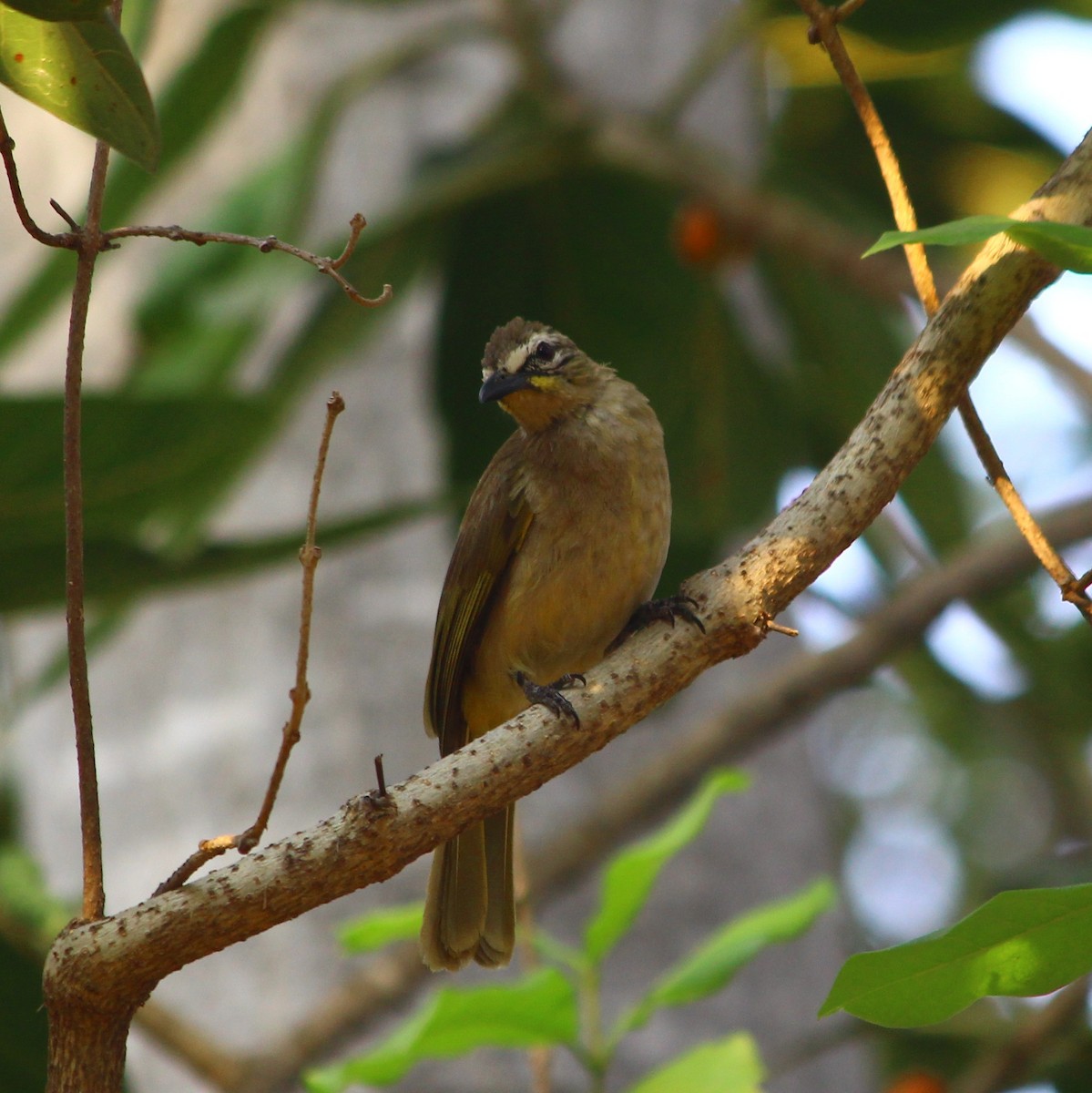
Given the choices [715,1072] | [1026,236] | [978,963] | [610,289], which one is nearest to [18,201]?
[1026,236]

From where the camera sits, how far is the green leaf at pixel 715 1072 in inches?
82.5

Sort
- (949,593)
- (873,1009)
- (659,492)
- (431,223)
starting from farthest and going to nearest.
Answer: (431,223) → (949,593) → (659,492) → (873,1009)

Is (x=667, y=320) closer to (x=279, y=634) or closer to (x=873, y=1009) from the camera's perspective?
(x=279, y=634)

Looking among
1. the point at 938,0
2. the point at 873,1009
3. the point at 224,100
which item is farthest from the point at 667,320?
the point at 873,1009

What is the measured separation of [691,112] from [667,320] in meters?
1.44

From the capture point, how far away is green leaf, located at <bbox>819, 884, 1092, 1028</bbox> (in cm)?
141

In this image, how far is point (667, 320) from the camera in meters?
5.02

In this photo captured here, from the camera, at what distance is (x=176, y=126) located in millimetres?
4406

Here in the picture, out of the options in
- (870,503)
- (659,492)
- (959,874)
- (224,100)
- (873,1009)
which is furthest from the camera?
(959,874)

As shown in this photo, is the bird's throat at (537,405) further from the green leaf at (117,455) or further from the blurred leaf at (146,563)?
the green leaf at (117,455)

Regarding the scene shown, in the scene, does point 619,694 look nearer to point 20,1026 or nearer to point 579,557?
point 579,557

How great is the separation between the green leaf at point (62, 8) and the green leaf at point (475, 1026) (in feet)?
4.49

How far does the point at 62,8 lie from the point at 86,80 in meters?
0.14

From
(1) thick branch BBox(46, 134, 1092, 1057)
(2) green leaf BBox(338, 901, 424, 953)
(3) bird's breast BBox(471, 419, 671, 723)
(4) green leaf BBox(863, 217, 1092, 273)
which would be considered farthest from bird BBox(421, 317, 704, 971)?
(4) green leaf BBox(863, 217, 1092, 273)
